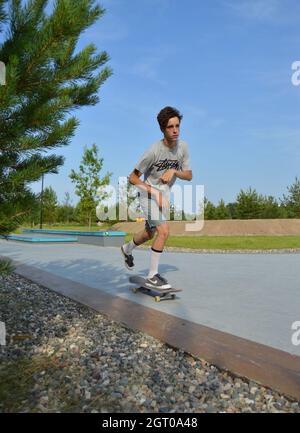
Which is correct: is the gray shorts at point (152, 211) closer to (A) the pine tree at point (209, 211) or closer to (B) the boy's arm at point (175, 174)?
(B) the boy's arm at point (175, 174)

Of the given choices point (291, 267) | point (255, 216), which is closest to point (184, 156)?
point (291, 267)

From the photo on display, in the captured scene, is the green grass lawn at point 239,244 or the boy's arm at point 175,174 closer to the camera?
the boy's arm at point 175,174

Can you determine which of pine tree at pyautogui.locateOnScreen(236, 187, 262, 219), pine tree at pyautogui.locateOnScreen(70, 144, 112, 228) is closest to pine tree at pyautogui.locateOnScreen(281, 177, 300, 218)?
pine tree at pyautogui.locateOnScreen(236, 187, 262, 219)

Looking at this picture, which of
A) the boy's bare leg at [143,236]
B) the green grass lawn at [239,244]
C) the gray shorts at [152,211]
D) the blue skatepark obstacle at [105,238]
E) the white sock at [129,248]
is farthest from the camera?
the blue skatepark obstacle at [105,238]

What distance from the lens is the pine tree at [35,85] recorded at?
238 centimetres

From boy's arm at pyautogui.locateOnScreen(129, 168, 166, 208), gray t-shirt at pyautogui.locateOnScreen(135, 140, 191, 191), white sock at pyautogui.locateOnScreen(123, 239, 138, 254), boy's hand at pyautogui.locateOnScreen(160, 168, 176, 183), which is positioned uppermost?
gray t-shirt at pyautogui.locateOnScreen(135, 140, 191, 191)

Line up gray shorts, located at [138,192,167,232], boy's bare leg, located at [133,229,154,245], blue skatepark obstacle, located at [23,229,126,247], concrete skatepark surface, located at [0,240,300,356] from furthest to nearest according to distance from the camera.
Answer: blue skatepark obstacle, located at [23,229,126,247] < boy's bare leg, located at [133,229,154,245] < gray shorts, located at [138,192,167,232] < concrete skatepark surface, located at [0,240,300,356]

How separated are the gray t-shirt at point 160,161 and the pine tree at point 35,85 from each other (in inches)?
80.6

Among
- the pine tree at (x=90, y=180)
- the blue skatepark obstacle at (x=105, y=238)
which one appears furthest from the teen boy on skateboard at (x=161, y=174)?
the pine tree at (x=90, y=180)

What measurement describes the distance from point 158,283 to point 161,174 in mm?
1359

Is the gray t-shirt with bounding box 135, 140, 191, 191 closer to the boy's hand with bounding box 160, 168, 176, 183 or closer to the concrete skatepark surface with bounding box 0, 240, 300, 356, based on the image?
the boy's hand with bounding box 160, 168, 176, 183

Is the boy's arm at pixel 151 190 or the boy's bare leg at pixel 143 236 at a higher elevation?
the boy's arm at pixel 151 190

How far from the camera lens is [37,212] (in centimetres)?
268

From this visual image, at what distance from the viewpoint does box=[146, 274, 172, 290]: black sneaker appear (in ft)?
15.7
